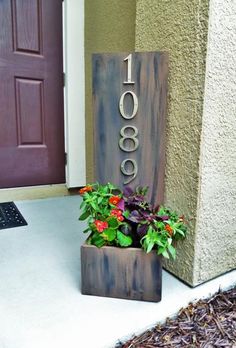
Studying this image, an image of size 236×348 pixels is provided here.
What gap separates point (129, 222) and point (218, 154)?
1.28ft

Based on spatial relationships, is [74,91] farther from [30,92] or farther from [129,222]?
[129,222]

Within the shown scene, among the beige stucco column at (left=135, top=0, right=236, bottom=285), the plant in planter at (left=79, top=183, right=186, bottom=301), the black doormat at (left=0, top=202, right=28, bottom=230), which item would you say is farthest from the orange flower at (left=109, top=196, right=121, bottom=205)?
the black doormat at (left=0, top=202, right=28, bottom=230)

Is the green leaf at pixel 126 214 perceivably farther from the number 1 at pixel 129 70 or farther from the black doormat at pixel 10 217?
the black doormat at pixel 10 217

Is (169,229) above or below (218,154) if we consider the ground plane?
below

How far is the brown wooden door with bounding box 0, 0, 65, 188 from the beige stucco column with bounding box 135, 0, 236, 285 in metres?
1.05

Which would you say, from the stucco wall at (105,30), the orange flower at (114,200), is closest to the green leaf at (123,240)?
the orange flower at (114,200)

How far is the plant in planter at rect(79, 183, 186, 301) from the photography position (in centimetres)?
90

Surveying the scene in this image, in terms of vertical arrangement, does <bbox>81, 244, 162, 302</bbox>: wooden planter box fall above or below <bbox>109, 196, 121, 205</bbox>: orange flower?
below

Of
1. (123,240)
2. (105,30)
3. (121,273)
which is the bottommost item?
(121,273)

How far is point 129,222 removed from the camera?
0.96 m

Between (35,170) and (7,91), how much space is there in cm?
55

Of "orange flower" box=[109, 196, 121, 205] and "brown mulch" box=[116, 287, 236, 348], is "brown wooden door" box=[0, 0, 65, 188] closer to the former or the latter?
"orange flower" box=[109, 196, 121, 205]

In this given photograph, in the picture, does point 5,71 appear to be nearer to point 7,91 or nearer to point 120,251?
point 7,91

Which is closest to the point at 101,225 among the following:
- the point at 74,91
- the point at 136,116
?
the point at 136,116
